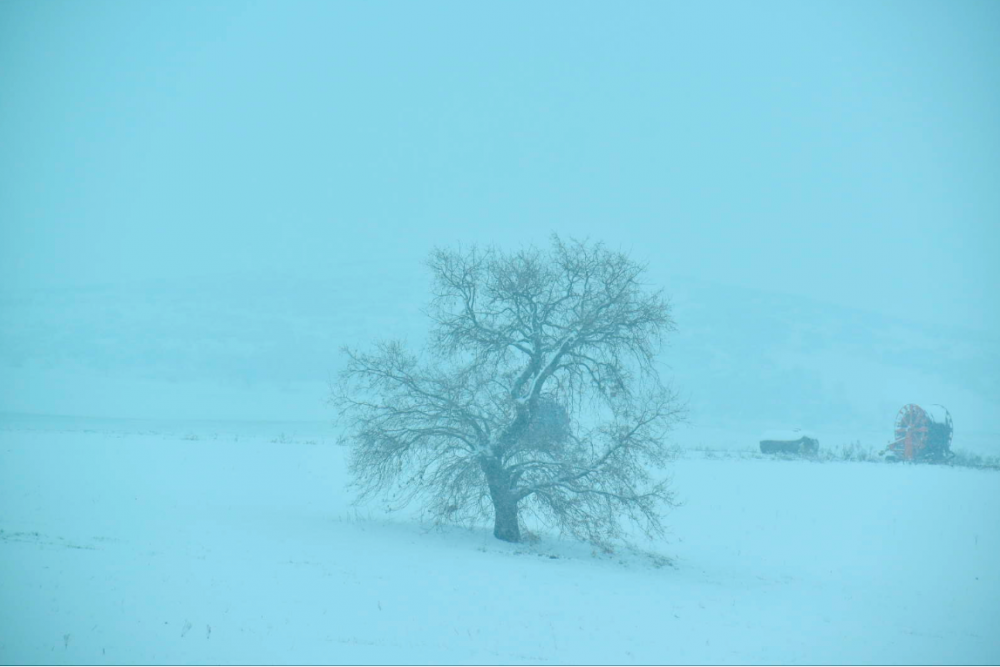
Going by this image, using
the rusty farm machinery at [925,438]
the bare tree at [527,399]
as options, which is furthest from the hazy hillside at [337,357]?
the bare tree at [527,399]

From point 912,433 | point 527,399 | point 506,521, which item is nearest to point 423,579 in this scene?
point 506,521

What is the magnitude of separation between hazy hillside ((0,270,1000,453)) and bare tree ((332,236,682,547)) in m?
32.4

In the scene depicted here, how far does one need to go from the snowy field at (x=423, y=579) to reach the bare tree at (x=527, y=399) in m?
1.37

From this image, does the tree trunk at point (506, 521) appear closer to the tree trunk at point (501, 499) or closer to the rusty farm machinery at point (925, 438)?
the tree trunk at point (501, 499)

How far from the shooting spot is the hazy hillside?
6266cm

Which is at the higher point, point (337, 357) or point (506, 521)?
point (337, 357)

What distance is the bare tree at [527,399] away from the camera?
682 inches

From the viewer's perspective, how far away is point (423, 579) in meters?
13.4

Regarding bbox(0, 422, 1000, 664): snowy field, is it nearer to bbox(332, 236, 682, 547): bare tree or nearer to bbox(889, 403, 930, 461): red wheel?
bbox(332, 236, 682, 547): bare tree

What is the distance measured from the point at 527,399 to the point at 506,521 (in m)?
2.91

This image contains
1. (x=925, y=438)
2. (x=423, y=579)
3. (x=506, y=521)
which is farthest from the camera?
(x=925, y=438)

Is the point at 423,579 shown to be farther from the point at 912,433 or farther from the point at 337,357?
the point at 337,357

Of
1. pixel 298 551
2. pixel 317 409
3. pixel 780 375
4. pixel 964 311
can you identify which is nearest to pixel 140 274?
pixel 317 409

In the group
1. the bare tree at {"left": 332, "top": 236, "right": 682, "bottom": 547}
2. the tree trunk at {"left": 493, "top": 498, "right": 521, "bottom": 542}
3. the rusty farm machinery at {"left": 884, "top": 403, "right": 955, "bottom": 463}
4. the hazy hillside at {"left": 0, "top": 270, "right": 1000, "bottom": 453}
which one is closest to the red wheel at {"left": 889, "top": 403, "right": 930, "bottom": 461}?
the rusty farm machinery at {"left": 884, "top": 403, "right": 955, "bottom": 463}
